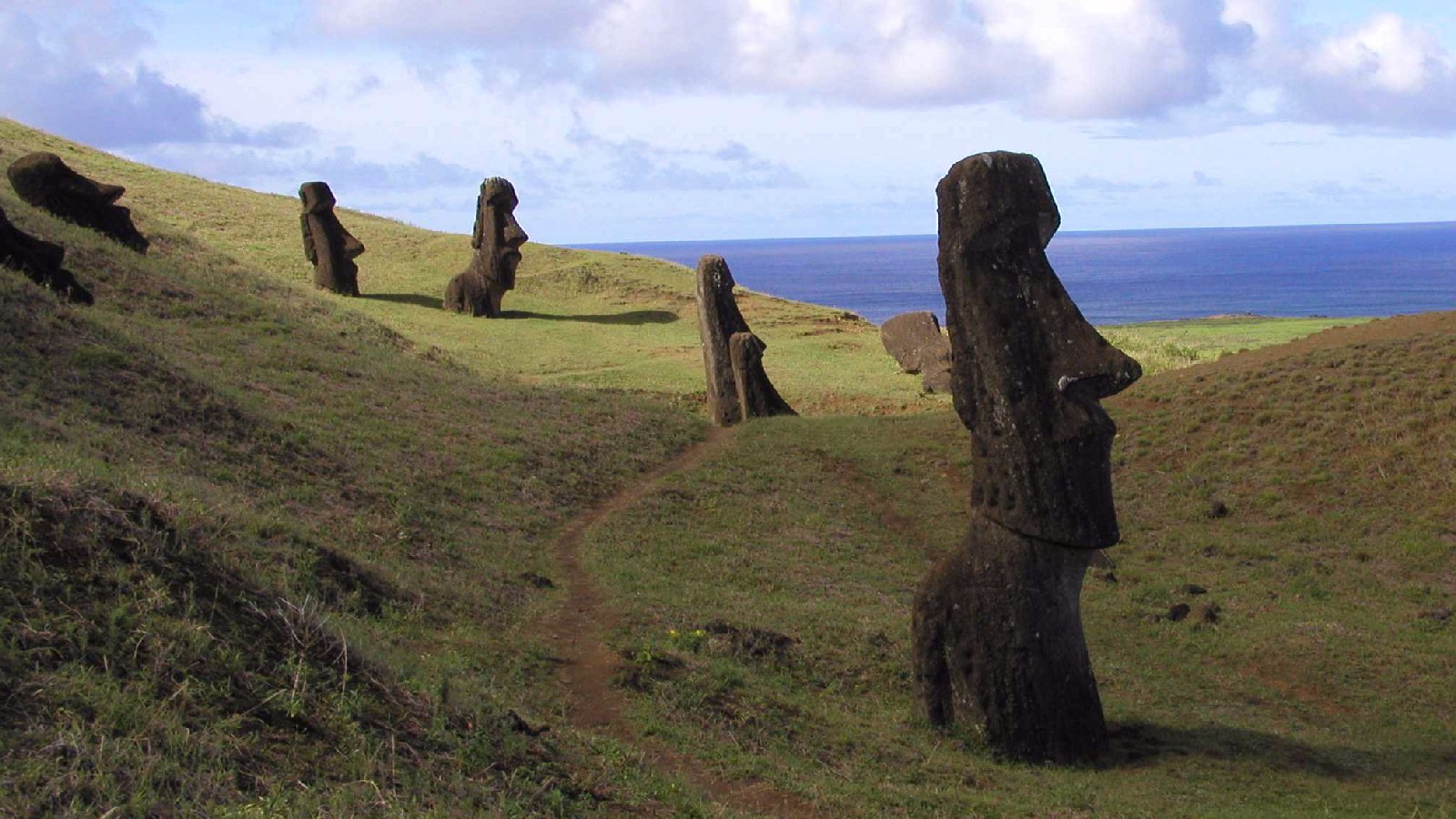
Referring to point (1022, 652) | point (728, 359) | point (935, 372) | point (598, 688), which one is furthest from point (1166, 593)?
point (935, 372)

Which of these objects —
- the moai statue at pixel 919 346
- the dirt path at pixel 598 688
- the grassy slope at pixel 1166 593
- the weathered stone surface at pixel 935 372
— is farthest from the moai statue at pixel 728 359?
the dirt path at pixel 598 688

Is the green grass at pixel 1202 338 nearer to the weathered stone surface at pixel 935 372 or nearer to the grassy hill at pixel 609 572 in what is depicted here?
the grassy hill at pixel 609 572

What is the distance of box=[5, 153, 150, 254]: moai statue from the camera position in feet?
87.5

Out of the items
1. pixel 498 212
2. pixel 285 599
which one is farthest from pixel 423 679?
pixel 498 212

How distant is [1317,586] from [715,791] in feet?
36.6

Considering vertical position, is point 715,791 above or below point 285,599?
below

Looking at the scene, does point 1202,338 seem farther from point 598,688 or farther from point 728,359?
point 598,688

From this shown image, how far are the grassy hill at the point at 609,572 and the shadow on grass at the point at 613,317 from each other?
632cm

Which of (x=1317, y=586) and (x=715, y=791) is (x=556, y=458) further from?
(x=715, y=791)

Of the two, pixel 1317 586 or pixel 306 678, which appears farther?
pixel 1317 586

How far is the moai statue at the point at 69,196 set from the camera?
1049 inches

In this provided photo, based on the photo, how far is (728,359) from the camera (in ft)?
83.8

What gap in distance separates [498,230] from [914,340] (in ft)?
39.2

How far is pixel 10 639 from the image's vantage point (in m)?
6.41
